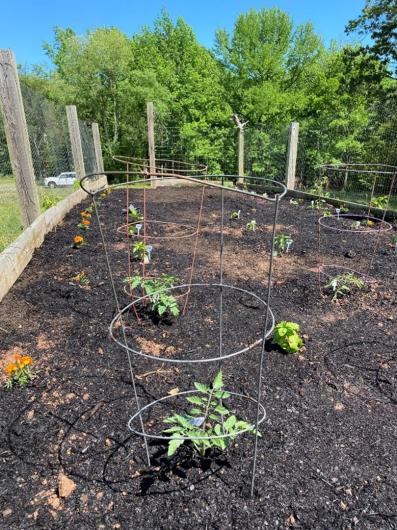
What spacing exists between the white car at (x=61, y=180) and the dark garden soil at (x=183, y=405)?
2.66 metres

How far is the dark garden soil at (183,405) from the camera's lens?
4.38ft

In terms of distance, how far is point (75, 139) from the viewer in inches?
277

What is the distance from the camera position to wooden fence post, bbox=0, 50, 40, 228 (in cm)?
336

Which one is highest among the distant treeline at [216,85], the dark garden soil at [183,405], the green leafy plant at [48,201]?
the distant treeline at [216,85]

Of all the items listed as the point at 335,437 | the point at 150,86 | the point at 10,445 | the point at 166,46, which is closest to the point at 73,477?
the point at 10,445

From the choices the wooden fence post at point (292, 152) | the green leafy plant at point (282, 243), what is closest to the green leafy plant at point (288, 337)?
the green leafy plant at point (282, 243)

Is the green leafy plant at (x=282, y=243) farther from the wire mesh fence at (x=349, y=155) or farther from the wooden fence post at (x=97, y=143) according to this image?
the wooden fence post at (x=97, y=143)

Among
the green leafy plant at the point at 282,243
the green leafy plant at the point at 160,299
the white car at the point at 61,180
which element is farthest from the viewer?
the white car at the point at 61,180

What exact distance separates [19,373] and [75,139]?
6.22 meters

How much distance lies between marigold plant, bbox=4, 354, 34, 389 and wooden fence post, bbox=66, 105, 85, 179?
5915 mm

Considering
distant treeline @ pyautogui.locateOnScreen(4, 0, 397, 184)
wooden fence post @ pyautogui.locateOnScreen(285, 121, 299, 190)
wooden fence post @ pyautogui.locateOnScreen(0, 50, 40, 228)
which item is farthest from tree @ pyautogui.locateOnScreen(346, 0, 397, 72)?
wooden fence post @ pyautogui.locateOnScreen(0, 50, 40, 228)

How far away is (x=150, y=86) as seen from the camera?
57.8 ft

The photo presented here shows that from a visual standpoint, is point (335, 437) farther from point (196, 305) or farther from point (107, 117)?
Result: point (107, 117)

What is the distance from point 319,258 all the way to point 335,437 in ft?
8.63
